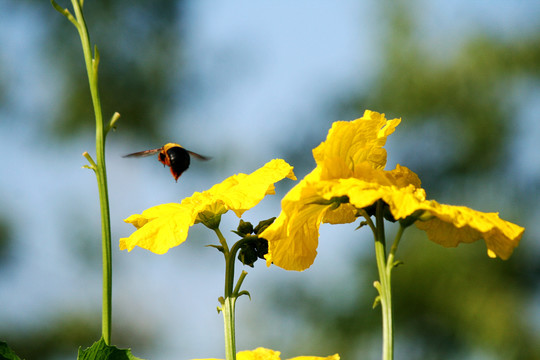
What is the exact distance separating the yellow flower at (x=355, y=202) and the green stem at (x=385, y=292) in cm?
3

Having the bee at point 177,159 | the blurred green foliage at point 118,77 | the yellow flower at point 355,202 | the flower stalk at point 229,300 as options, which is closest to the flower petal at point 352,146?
the yellow flower at point 355,202

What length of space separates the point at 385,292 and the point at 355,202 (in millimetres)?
70

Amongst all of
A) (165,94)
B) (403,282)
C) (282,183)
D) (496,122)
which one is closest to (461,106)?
(496,122)

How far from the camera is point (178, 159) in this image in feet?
2.84

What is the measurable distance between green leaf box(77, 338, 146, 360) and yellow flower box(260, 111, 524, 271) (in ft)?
0.48

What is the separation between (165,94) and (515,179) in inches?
144

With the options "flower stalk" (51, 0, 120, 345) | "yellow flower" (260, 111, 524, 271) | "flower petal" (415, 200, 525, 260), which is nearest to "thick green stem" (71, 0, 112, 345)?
"flower stalk" (51, 0, 120, 345)

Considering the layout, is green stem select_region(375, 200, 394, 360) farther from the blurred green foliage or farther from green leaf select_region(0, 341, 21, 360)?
the blurred green foliage

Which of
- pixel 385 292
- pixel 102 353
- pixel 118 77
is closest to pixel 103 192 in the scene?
pixel 102 353

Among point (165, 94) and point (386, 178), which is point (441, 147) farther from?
point (386, 178)

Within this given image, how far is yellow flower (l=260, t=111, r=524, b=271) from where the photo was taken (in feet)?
1.58

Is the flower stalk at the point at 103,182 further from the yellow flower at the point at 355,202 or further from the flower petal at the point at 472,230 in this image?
the flower petal at the point at 472,230

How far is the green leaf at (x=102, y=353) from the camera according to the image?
517 mm

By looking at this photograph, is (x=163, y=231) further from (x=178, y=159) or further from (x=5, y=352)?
(x=178, y=159)
